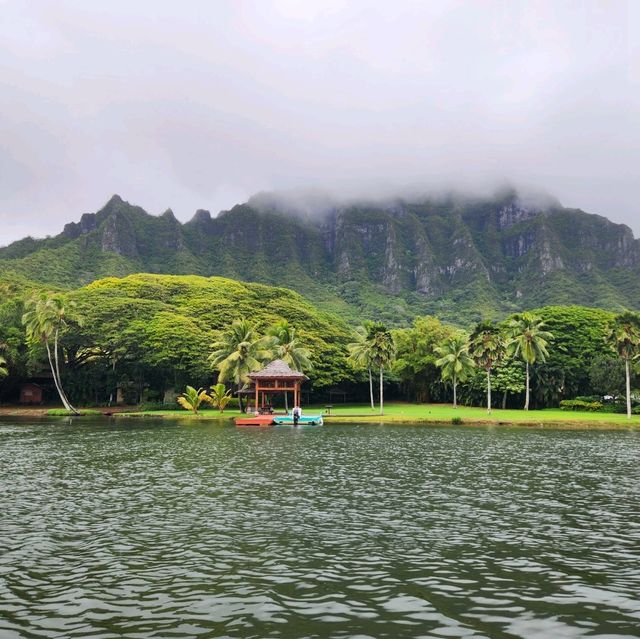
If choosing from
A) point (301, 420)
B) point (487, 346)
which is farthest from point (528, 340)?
point (301, 420)

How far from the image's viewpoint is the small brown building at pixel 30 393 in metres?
90.9

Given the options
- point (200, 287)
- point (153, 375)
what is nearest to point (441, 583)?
point (153, 375)

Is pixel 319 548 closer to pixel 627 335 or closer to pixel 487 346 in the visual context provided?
pixel 627 335

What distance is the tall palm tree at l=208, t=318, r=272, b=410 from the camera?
243 feet

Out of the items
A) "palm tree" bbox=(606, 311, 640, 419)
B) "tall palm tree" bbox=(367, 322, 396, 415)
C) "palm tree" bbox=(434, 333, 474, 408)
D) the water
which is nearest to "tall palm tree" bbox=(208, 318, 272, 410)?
"tall palm tree" bbox=(367, 322, 396, 415)

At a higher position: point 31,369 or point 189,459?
point 31,369

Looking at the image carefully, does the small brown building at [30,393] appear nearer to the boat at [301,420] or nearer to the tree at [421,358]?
the boat at [301,420]

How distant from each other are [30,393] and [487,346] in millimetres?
70055

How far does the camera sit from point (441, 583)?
1245 cm

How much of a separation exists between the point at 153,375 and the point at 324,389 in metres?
28.7

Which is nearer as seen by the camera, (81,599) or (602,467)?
(81,599)

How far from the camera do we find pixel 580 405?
77500 mm

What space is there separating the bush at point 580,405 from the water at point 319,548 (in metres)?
47.4

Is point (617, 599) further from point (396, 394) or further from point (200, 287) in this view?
point (200, 287)
